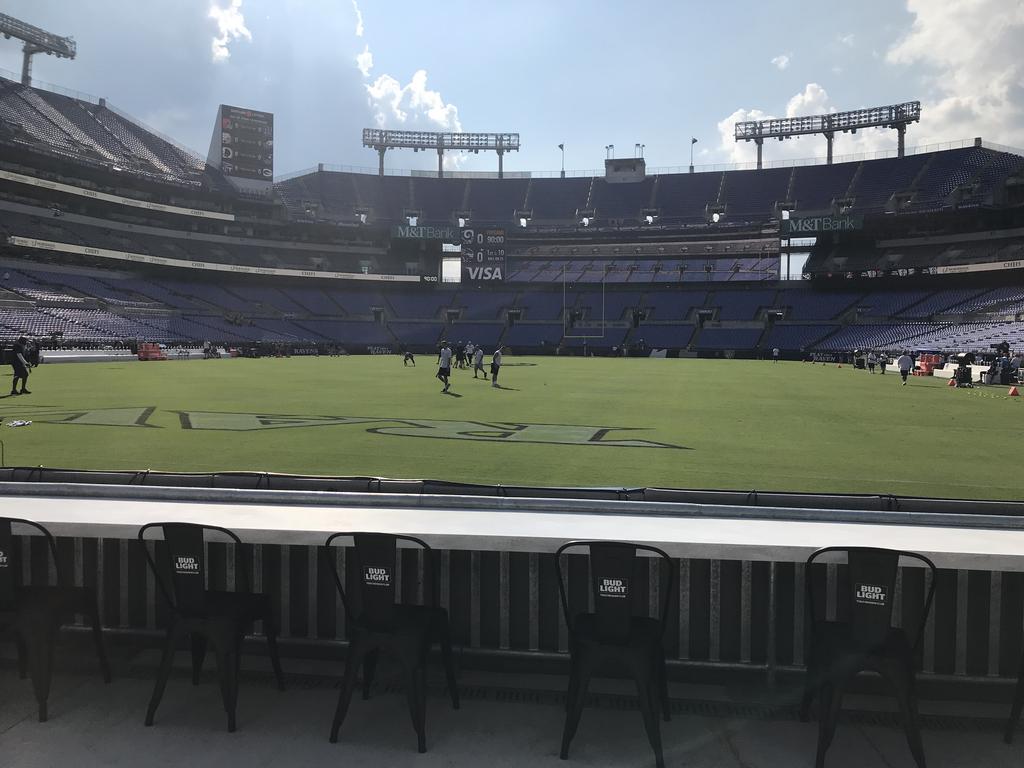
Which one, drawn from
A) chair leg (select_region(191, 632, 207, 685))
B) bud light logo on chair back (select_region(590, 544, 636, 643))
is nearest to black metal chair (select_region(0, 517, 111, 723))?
chair leg (select_region(191, 632, 207, 685))

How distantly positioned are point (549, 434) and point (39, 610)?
1043 centimetres

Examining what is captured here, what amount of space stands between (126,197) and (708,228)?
6548cm

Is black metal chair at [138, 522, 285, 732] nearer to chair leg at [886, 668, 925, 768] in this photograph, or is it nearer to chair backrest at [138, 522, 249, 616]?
chair backrest at [138, 522, 249, 616]

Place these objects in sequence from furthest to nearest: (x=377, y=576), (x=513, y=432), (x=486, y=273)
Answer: (x=486, y=273), (x=513, y=432), (x=377, y=576)

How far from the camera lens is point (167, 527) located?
3619 millimetres

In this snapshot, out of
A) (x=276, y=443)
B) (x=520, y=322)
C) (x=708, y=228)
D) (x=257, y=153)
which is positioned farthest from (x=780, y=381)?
(x=257, y=153)

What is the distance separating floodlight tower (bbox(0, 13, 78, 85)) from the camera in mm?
71062

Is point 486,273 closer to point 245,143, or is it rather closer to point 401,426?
point 245,143

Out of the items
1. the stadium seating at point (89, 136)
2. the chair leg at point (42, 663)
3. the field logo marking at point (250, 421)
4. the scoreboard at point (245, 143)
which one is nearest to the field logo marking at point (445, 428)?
the field logo marking at point (250, 421)

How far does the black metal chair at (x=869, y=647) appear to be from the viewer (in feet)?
10.4

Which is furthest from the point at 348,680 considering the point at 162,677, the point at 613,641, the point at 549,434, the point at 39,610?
the point at 549,434

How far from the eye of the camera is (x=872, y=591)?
3299mm

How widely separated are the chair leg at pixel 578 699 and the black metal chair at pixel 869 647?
1167 millimetres

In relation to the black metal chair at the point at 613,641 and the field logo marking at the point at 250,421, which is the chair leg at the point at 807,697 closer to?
the black metal chair at the point at 613,641
